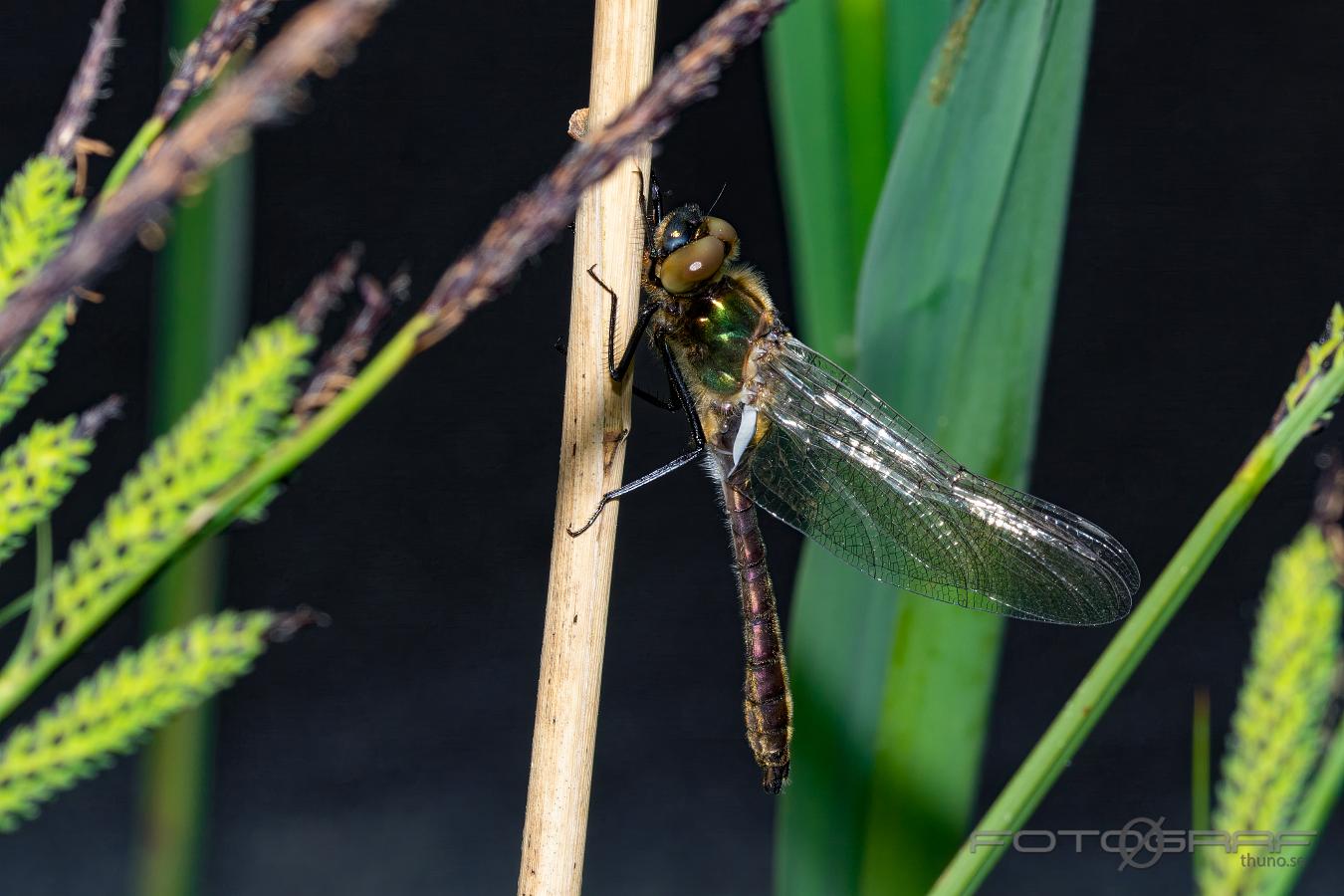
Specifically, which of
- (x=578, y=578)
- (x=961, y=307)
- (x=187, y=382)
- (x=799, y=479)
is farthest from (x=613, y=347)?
(x=799, y=479)

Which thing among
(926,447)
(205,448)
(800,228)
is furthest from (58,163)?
(926,447)

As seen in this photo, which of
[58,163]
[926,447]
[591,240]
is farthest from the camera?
[926,447]

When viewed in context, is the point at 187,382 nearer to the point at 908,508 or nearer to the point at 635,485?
the point at 635,485

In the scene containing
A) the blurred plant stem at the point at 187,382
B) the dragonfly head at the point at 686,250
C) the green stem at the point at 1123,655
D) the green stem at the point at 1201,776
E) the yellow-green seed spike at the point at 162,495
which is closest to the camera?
the yellow-green seed spike at the point at 162,495

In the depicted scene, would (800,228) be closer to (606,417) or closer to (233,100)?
(606,417)

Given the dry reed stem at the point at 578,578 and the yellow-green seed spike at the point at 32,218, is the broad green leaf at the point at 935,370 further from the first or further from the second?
the yellow-green seed spike at the point at 32,218

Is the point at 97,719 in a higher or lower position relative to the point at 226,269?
lower

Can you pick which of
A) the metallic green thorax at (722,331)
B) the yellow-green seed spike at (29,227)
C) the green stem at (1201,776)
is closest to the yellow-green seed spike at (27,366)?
the yellow-green seed spike at (29,227)
